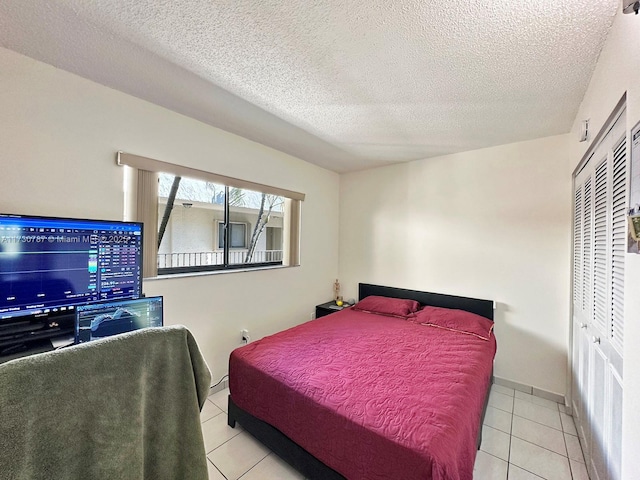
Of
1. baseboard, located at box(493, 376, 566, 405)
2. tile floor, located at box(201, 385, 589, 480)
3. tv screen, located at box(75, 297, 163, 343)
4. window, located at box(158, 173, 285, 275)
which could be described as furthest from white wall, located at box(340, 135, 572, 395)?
tv screen, located at box(75, 297, 163, 343)

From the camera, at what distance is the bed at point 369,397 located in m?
1.26

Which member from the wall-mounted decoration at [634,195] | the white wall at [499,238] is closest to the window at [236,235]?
the white wall at [499,238]

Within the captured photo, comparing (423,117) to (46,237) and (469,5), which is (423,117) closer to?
(469,5)

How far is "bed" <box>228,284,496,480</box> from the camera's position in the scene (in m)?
1.26

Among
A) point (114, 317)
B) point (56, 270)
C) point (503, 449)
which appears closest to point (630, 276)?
point (503, 449)

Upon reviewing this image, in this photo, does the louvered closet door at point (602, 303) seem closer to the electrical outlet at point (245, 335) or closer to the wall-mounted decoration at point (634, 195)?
the wall-mounted decoration at point (634, 195)

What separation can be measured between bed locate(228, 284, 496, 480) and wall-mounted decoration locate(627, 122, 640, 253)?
3.59 ft

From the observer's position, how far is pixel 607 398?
54.5 inches

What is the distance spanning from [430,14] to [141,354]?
1754 mm

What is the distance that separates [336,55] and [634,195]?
151 cm

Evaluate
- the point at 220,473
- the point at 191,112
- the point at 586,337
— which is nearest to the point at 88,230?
the point at 191,112

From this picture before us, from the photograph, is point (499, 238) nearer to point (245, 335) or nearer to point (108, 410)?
point (245, 335)

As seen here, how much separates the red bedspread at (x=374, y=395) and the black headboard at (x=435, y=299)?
0.51m

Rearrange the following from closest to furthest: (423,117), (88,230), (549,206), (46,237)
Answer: (46,237)
(88,230)
(423,117)
(549,206)
